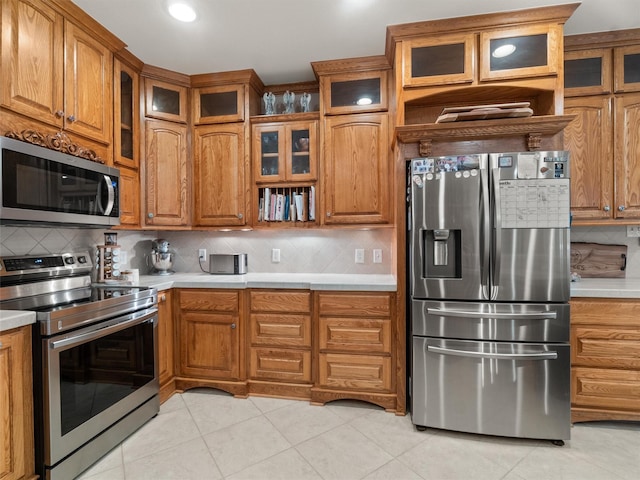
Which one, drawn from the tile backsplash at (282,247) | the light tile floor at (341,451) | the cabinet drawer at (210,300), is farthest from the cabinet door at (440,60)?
the light tile floor at (341,451)

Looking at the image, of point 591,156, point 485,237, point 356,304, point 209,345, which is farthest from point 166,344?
point 591,156

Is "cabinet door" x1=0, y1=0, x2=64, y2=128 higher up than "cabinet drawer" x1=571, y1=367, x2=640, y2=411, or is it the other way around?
"cabinet door" x1=0, y1=0, x2=64, y2=128

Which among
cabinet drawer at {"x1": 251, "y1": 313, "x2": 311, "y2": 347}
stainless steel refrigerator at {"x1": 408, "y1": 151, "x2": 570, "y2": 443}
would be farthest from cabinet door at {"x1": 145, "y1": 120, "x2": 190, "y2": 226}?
stainless steel refrigerator at {"x1": 408, "y1": 151, "x2": 570, "y2": 443}

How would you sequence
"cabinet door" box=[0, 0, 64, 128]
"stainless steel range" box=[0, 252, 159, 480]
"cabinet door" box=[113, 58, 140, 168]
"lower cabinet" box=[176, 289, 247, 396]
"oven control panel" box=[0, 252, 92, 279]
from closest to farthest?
1. "stainless steel range" box=[0, 252, 159, 480]
2. "cabinet door" box=[0, 0, 64, 128]
3. "oven control panel" box=[0, 252, 92, 279]
4. "cabinet door" box=[113, 58, 140, 168]
5. "lower cabinet" box=[176, 289, 247, 396]

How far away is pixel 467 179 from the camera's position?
1.94 meters

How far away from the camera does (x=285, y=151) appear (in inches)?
106

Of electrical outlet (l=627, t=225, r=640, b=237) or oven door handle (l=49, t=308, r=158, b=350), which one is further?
electrical outlet (l=627, t=225, r=640, b=237)

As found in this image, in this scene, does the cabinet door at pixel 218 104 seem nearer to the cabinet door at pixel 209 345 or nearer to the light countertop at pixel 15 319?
the cabinet door at pixel 209 345

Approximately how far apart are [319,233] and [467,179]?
1383mm

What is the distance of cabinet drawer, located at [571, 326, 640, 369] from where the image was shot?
196 cm

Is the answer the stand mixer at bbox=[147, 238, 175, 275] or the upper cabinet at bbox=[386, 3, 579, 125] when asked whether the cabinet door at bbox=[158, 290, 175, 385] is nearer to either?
the stand mixer at bbox=[147, 238, 175, 275]

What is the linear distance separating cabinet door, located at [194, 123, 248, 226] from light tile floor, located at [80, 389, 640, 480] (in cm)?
152

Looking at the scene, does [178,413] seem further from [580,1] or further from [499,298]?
[580,1]

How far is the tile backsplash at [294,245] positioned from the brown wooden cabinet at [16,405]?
44.6 inches
